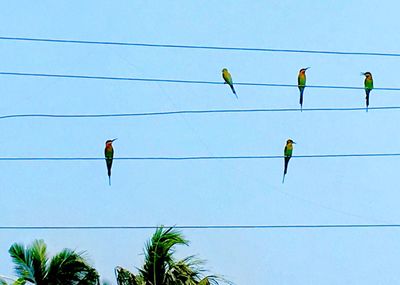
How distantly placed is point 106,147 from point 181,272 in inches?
86.6

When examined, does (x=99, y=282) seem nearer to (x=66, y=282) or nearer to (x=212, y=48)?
(x=66, y=282)

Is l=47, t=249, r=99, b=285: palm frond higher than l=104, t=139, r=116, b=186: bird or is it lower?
lower

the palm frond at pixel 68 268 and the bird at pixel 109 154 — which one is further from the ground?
the bird at pixel 109 154

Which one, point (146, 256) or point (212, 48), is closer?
point (212, 48)

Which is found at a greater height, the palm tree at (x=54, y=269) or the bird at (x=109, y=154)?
the bird at (x=109, y=154)

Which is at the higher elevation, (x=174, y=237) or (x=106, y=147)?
(x=106, y=147)

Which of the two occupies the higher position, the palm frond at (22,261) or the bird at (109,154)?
the bird at (109,154)

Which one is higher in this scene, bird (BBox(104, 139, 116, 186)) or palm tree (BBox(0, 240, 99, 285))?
bird (BBox(104, 139, 116, 186))

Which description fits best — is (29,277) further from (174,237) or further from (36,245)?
(174,237)

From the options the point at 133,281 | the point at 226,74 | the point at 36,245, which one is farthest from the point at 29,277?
the point at 226,74

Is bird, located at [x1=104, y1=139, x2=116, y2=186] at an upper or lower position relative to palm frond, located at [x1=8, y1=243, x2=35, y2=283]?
upper

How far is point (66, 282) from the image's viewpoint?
57.1 feet

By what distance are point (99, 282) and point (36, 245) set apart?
110cm

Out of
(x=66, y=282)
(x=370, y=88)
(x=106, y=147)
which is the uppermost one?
(x=370, y=88)
